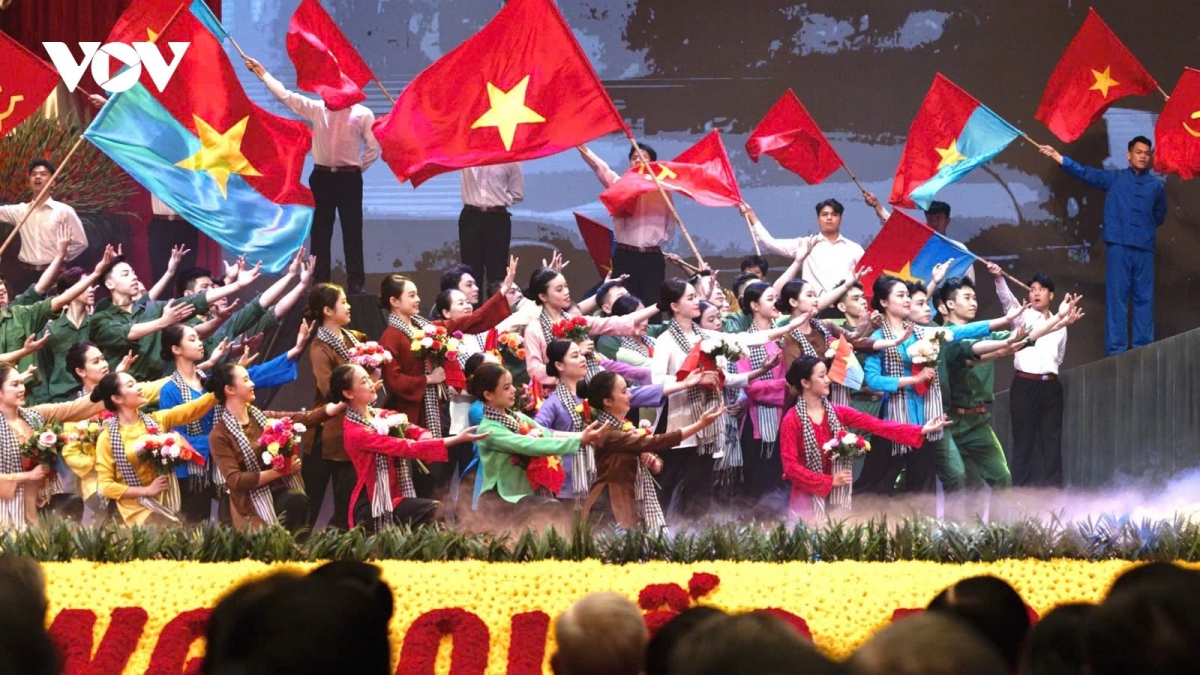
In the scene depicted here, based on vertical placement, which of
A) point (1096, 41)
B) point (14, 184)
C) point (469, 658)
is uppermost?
point (1096, 41)

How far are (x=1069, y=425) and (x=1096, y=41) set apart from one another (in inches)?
98.5

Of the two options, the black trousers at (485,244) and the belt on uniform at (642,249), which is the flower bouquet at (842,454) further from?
the black trousers at (485,244)

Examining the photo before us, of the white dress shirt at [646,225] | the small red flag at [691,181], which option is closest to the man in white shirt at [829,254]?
the small red flag at [691,181]

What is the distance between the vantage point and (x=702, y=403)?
25.7 ft

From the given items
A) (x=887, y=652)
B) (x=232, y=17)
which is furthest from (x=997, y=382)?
(x=887, y=652)

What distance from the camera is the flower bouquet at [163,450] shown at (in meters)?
6.80

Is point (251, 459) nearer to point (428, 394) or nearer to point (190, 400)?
point (190, 400)

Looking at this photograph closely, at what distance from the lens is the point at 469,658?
5348 millimetres

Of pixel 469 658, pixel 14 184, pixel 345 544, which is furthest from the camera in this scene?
pixel 14 184

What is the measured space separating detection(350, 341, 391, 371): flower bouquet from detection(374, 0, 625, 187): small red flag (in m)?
1.14

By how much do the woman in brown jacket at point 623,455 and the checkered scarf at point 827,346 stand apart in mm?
1233

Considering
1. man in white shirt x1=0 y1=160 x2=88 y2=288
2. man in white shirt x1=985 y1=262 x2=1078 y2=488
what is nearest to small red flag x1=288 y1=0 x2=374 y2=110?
man in white shirt x1=0 y1=160 x2=88 y2=288

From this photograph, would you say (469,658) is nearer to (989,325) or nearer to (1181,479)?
(989,325)

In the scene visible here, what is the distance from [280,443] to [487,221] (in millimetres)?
3201
